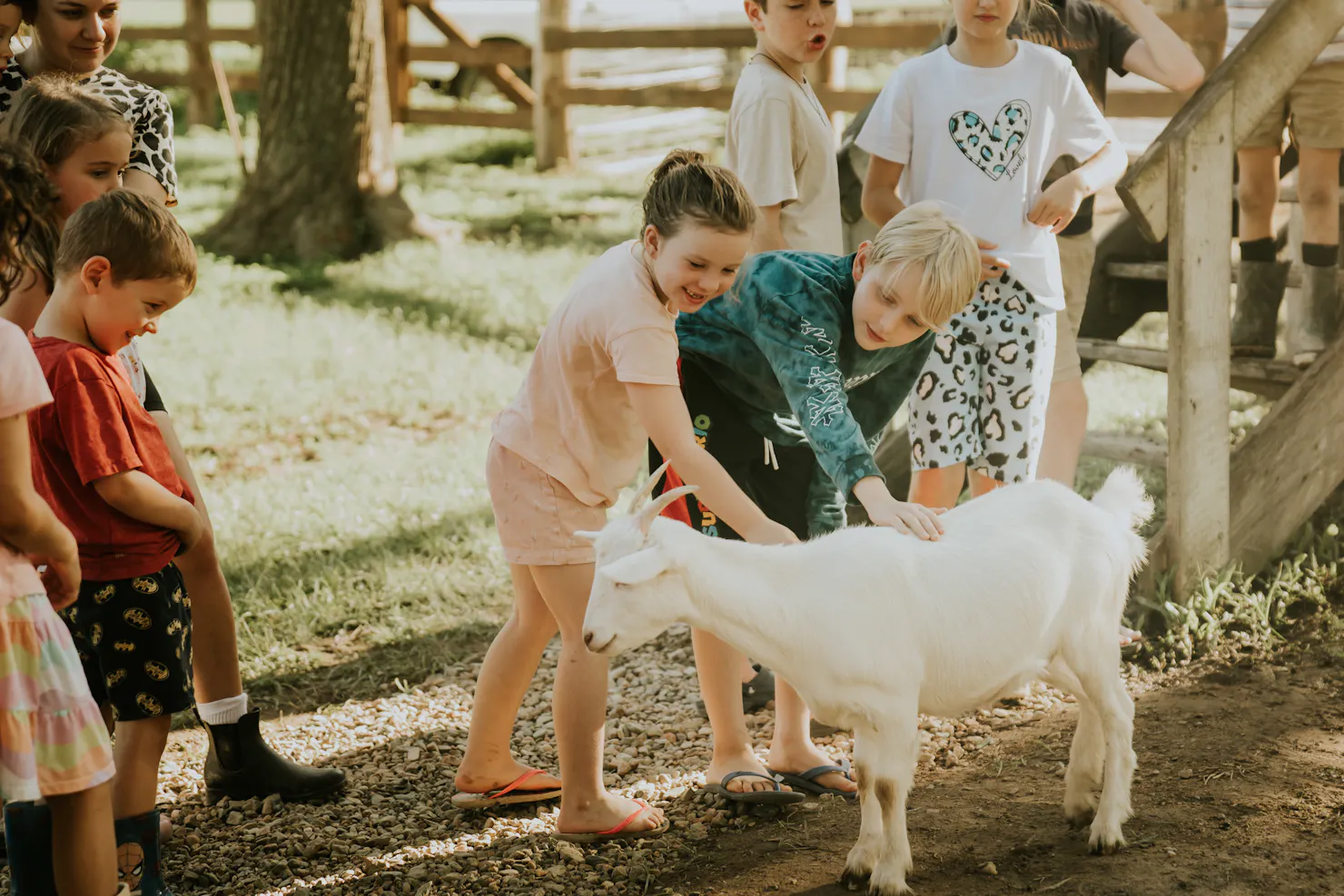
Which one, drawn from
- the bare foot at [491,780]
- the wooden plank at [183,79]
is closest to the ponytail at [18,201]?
the bare foot at [491,780]

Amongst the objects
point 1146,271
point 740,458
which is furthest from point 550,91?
point 740,458

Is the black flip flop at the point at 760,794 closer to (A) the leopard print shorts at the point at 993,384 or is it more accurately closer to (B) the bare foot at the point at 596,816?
(B) the bare foot at the point at 596,816

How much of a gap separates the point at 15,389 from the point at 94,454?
18.6 inches

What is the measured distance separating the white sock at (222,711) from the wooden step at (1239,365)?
140 inches

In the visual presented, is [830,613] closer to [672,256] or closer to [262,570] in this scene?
[672,256]

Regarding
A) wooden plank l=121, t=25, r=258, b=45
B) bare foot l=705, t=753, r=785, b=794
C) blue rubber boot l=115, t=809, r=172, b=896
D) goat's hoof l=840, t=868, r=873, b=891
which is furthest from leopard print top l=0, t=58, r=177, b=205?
wooden plank l=121, t=25, r=258, b=45

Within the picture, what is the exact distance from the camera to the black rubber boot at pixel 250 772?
375 centimetres

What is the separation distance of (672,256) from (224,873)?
1.95 metres

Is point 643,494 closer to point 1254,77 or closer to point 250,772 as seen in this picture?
point 250,772

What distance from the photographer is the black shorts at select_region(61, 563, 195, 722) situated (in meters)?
3.00

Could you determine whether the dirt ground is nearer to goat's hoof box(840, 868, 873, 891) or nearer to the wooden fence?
goat's hoof box(840, 868, 873, 891)

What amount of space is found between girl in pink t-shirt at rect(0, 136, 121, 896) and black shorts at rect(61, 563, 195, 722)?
0.30 meters

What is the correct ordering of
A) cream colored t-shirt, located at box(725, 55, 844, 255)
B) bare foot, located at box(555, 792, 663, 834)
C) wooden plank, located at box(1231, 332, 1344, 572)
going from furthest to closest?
wooden plank, located at box(1231, 332, 1344, 572)
cream colored t-shirt, located at box(725, 55, 844, 255)
bare foot, located at box(555, 792, 663, 834)

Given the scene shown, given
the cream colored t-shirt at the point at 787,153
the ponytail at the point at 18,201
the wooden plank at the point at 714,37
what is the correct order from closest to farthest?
the ponytail at the point at 18,201 → the cream colored t-shirt at the point at 787,153 → the wooden plank at the point at 714,37
